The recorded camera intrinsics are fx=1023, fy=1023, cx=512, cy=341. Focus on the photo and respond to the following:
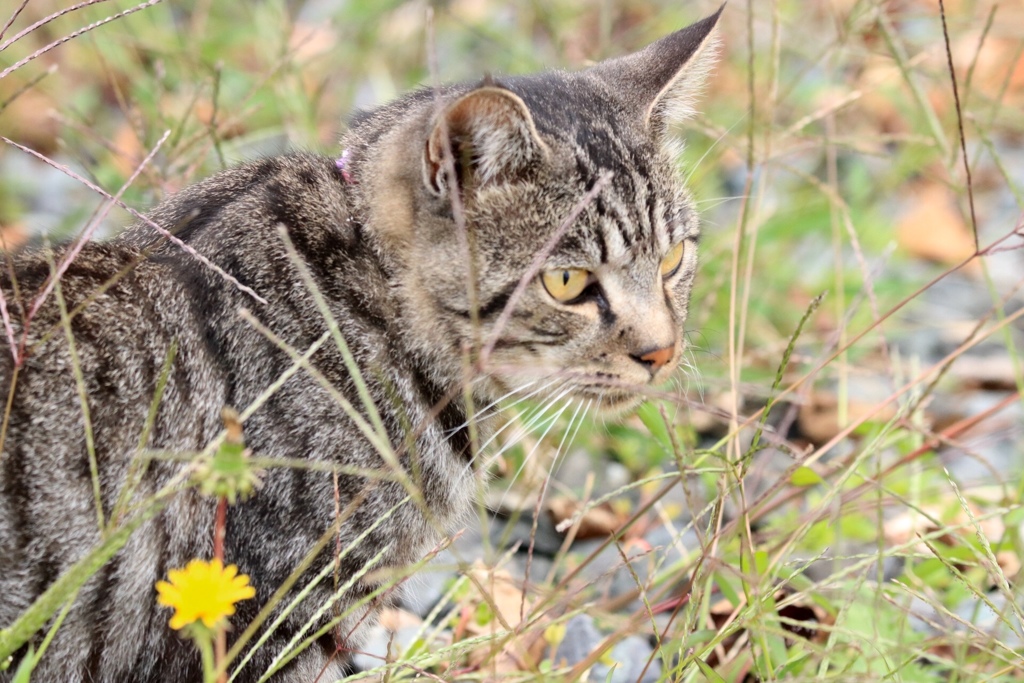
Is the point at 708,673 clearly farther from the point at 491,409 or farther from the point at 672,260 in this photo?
the point at 672,260

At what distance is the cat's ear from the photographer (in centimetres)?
190

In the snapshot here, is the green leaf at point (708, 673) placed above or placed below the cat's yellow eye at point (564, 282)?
below

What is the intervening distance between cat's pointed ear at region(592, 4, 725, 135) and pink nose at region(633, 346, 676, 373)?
538 mm

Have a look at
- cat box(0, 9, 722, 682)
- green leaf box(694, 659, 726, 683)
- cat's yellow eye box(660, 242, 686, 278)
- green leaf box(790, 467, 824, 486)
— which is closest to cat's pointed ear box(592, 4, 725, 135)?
cat box(0, 9, 722, 682)

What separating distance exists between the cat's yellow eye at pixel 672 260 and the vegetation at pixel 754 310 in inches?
7.5

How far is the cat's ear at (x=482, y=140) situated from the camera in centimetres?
190

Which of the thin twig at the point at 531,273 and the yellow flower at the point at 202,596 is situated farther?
the thin twig at the point at 531,273

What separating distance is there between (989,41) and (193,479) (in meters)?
5.47

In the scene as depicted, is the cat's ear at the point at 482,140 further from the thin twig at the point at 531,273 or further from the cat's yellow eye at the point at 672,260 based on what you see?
the cat's yellow eye at the point at 672,260

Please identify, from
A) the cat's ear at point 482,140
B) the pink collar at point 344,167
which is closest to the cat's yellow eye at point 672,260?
the cat's ear at point 482,140

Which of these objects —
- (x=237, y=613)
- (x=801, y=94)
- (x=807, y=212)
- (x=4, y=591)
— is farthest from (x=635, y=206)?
(x=801, y=94)

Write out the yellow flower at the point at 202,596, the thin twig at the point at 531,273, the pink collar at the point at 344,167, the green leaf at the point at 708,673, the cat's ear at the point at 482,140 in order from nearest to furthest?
the yellow flower at the point at 202,596, the thin twig at the point at 531,273, the green leaf at the point at 708,673, the cat's ear at the point at 482,140, the pink collar at the point at 344,167

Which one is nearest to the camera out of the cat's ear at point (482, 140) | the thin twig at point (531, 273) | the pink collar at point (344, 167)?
the thin twig at point (531, 273)

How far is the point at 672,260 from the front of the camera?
2.33 meters
